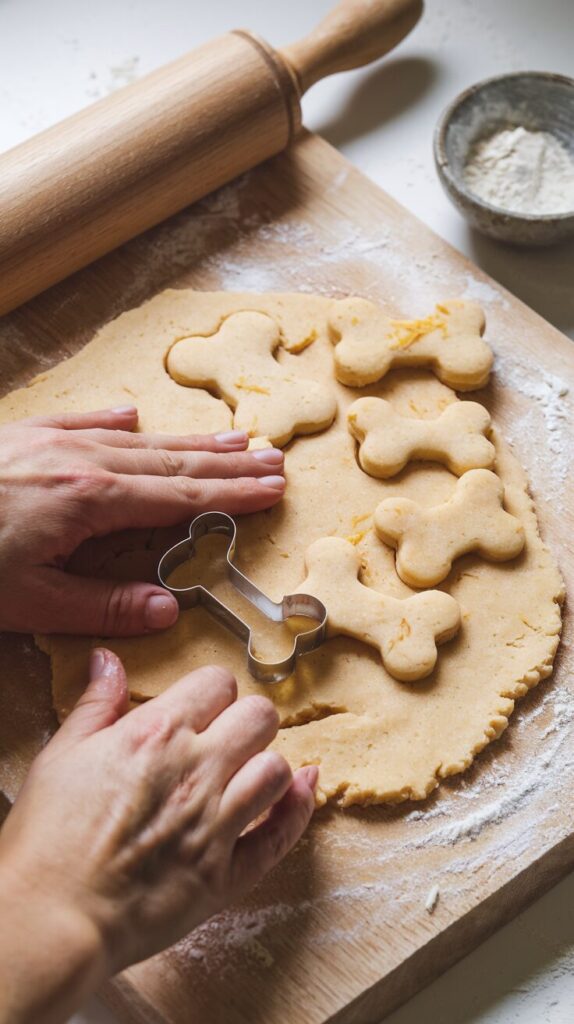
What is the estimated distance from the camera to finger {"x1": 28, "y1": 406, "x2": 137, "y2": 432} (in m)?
1.74

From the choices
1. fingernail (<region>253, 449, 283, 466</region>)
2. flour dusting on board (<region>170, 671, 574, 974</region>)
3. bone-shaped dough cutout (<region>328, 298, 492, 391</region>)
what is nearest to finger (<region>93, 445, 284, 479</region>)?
fingernail (<region>253, 449, 283, 466</region>)

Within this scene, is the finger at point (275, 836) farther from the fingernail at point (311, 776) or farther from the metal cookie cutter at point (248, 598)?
the metal cookie cutter at point (248, 598)

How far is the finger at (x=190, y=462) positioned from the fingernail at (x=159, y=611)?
20cm

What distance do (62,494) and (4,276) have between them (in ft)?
1.78

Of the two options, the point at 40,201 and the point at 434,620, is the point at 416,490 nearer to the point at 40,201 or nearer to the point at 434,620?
the point at 434,620

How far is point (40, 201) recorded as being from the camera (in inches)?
76.7

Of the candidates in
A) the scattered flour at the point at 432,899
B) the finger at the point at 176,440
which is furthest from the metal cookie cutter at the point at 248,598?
the scattered flour at the point at 432,899

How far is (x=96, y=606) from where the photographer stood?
1623 millimetres

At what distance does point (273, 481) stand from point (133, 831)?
623 millimetres

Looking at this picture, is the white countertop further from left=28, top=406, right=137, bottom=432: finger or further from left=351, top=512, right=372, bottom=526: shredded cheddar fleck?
left=28, top=406, right=137, bottom=432: finger

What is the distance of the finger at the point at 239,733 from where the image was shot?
1.45 meters

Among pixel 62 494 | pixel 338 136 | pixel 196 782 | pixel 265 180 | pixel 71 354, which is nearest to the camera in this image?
pixel 196 782

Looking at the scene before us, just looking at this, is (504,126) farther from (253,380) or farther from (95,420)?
(95,420)

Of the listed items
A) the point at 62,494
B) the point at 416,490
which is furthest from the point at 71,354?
the point at 416,490
